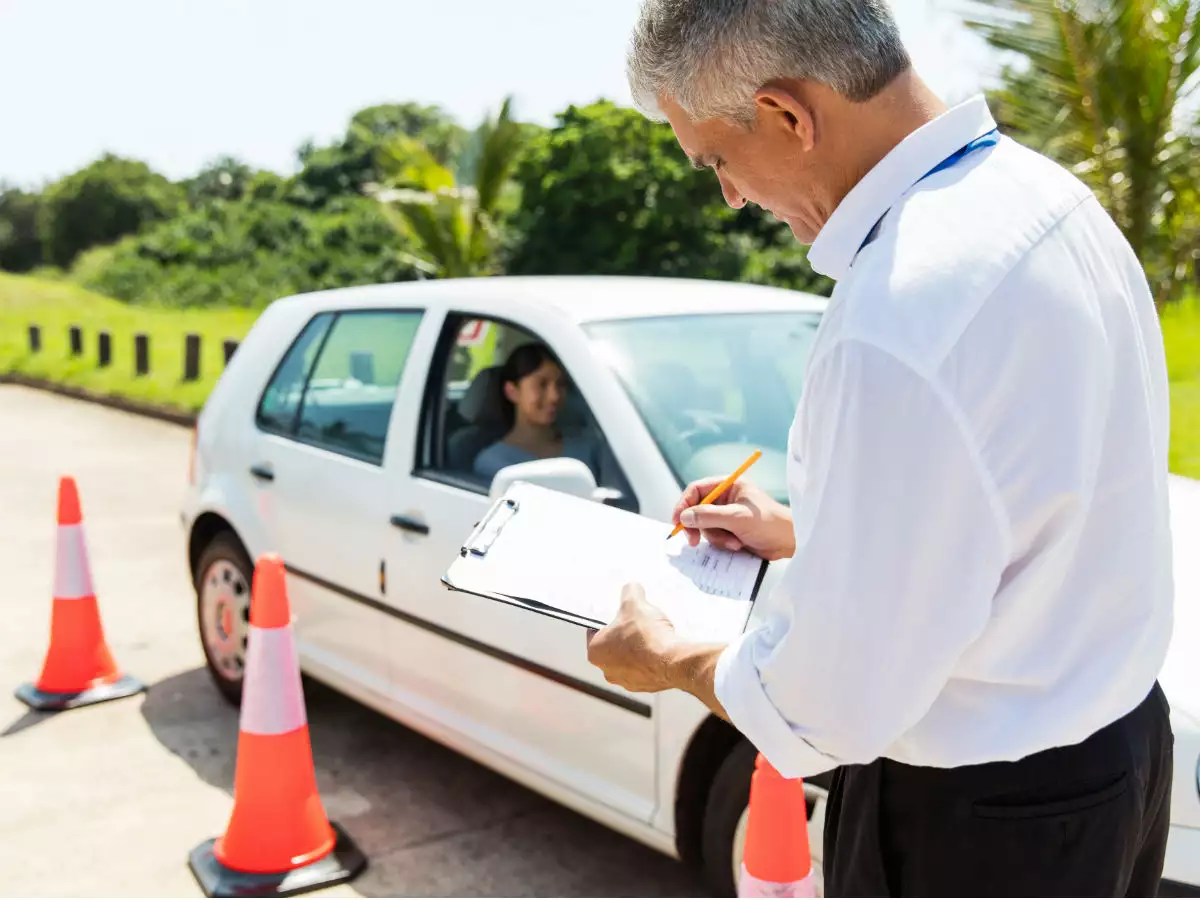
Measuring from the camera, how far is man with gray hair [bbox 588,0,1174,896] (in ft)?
3.81

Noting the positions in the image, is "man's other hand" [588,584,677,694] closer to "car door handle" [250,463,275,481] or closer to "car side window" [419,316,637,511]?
"car side window" [419,316,637,511]

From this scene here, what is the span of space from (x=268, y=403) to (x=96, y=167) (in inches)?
2759

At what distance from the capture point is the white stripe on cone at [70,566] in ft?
16.0

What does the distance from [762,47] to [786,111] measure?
0.07m

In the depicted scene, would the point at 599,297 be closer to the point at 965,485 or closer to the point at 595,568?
the point at 595,568

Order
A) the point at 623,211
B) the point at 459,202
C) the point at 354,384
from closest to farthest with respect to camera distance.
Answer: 1. the point at 354,384
2. the point at 459,202
3. the point at 623,211

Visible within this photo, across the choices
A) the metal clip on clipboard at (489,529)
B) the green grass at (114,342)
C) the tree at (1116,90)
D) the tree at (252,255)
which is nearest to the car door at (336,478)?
the metal clip on clipboard at (489,529)

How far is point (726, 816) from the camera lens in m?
3.00

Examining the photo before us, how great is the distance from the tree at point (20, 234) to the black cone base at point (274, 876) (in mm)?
79666

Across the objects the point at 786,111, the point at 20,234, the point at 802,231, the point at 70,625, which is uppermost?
the point at 20,234

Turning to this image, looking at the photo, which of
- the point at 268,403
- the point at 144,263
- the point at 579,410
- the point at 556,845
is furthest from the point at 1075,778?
the point at 144,263

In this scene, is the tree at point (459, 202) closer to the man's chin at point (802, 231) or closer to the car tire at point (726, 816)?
the car tire at point (726, 816)

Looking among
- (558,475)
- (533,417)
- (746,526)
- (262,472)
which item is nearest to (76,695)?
(262,472)

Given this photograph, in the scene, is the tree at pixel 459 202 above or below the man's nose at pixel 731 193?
above
